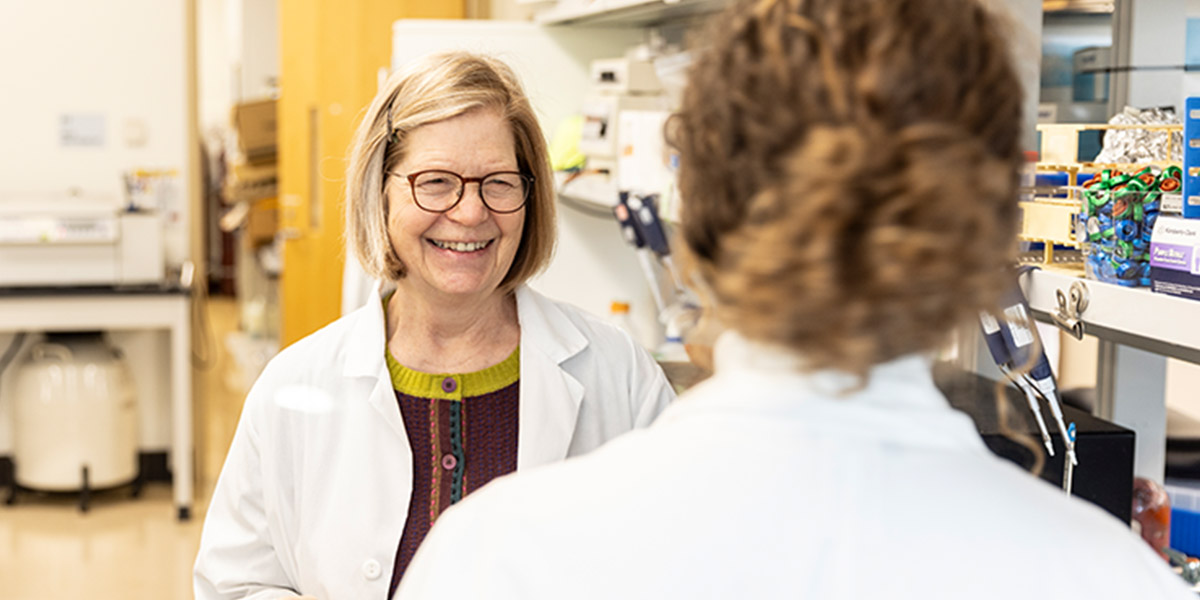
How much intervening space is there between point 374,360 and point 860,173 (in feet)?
3.20

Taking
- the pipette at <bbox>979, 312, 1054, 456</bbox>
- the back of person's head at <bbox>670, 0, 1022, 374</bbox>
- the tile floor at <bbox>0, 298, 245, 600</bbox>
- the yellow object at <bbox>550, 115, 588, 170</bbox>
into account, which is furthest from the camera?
the tile floor at <bbox>0, 298, 245, 600</bbox>

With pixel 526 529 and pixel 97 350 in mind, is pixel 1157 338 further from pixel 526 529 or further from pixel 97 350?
pixel 97 350

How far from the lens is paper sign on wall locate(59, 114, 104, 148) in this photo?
4840 mm

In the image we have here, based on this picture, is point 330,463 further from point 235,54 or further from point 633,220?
point 235,54

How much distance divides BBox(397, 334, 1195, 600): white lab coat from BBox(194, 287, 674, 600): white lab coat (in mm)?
759

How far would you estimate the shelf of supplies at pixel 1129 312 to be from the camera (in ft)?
3.55

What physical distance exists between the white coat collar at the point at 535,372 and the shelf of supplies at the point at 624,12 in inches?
30.4

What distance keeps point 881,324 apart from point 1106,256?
2.36 ft

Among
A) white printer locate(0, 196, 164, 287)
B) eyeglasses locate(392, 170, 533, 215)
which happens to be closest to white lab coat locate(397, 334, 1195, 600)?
eyeglasses locate(392, 170, 533, 215)

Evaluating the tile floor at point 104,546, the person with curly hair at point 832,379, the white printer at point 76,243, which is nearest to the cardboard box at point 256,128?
the white printer at point 76,243

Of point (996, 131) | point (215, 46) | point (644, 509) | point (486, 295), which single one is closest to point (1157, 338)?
point (996, 131)

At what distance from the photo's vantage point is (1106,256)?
1.24 metres

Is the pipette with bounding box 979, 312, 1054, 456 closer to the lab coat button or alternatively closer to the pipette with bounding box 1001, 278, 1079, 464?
the pipette with bounding box 1001, 278, 1079, 464

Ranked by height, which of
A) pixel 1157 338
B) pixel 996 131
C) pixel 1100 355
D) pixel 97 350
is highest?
pixel 996 131
